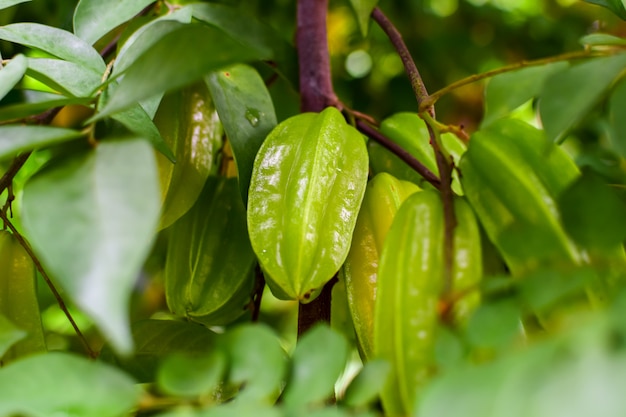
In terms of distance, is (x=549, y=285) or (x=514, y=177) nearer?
(x=549, y=285)

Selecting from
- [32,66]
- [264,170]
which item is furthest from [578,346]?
[32,66]

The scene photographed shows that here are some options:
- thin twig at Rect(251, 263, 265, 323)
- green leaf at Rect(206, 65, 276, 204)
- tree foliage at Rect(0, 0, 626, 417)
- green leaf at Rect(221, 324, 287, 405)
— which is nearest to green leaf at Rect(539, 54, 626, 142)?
tree foliage at Rect(0, 0, 626, 417)

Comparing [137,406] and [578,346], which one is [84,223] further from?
[578,346]

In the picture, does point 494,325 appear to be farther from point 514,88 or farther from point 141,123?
point 141,123

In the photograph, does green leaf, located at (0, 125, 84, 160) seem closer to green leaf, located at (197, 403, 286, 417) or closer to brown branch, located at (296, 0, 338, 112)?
green leaf, located at (197, 403, 286, 417)

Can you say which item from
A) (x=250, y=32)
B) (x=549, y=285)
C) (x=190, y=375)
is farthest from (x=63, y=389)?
(x=250, y=32)

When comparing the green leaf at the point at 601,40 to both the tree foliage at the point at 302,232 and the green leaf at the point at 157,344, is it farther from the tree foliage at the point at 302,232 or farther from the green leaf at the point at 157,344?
the green leaf at the point at 157,344
